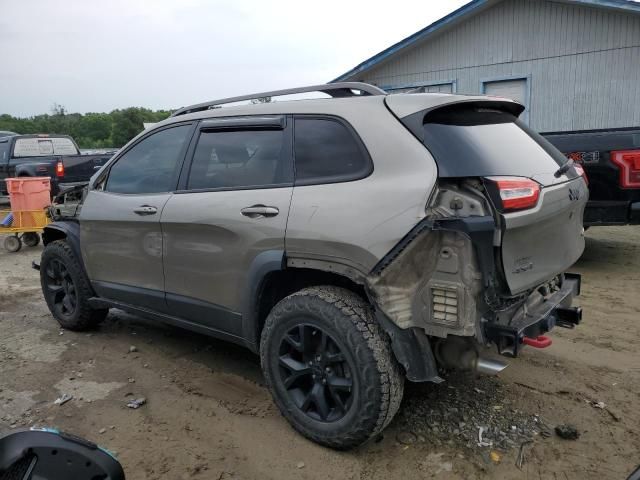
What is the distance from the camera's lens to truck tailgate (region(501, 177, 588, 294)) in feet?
8.29

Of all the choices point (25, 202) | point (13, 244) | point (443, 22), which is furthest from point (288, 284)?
point (443, 22)

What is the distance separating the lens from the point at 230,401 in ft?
11.6

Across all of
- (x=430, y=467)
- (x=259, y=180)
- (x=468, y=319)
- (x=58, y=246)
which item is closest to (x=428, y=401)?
(x=430, y=467)

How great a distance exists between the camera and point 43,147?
14.0 m

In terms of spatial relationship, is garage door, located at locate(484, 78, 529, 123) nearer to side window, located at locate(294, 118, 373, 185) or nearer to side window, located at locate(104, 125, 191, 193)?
side window, located at locate(104, 125, 191, 193)

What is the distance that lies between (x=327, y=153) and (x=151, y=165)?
1.63 meters

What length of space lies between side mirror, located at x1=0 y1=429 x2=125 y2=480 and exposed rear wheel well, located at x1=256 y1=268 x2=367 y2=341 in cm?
162

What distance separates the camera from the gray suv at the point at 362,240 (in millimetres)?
2533

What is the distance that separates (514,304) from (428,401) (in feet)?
3.31

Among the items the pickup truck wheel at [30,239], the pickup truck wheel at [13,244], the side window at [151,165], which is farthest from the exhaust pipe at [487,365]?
the pickup truck wheel at [30,239]

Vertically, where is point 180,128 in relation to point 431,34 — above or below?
below

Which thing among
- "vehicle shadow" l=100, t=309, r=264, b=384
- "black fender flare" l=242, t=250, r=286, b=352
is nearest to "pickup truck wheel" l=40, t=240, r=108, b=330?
"vehicle shadow" l=100, t=309, r=264, b=384

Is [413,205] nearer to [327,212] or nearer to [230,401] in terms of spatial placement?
[327,212]

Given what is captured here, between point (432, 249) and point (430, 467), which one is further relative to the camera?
point (430, 467)
